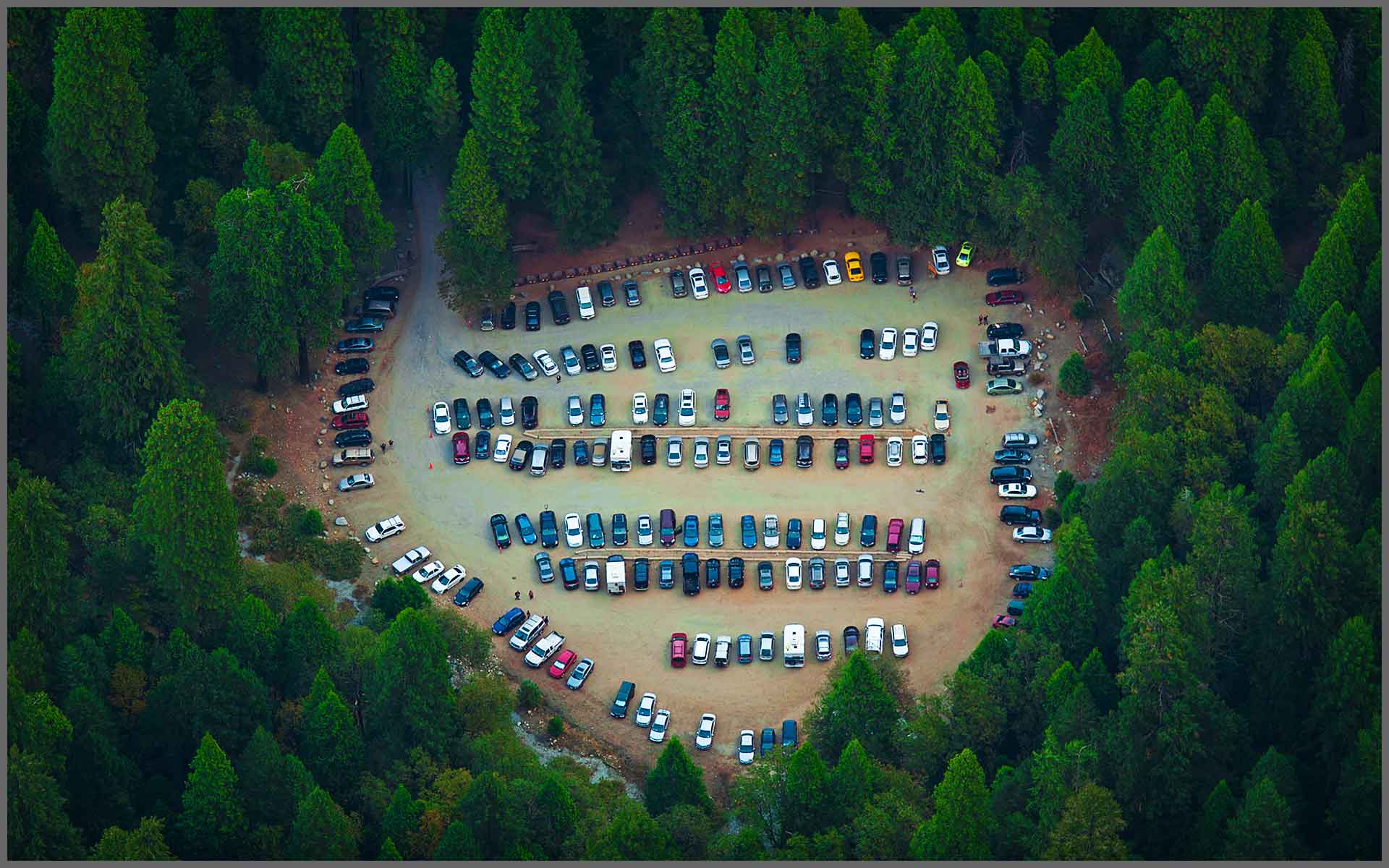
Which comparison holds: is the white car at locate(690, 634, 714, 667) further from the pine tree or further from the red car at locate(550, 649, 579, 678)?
the pine tree

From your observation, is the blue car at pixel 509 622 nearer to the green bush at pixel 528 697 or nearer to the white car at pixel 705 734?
the green bush at pixel 528 697

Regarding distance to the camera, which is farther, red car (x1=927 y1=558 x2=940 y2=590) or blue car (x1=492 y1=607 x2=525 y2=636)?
red car (x1=927 y1=558 x2=940 y2=590)

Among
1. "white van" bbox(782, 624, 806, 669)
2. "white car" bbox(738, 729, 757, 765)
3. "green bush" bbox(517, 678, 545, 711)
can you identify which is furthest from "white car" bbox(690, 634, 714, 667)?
"green bush" bbox(517, 678, 545, 711)

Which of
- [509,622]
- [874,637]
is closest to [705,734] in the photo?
[874,637]

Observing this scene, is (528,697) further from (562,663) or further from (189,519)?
(189,519)

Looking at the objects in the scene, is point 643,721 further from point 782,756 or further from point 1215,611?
point 1215,611

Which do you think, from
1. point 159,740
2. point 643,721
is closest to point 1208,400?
point 643,721
